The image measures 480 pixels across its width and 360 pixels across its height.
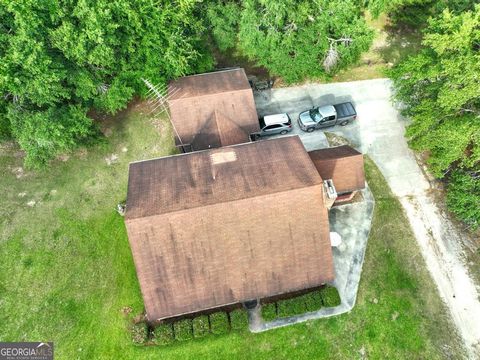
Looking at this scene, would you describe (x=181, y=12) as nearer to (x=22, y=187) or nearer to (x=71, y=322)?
(x=22, y=187)

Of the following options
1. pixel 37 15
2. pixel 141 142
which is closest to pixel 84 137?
pixel 141 142

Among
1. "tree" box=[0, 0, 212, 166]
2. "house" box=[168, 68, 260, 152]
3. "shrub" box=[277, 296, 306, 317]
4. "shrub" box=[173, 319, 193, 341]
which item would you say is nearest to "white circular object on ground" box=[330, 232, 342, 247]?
"shrub" box=[277, 296, 306, 317]

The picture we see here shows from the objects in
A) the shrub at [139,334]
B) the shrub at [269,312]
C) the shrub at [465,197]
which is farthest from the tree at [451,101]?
the shrub at [139,334]

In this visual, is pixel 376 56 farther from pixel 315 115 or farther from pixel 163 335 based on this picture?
pixel 163 335

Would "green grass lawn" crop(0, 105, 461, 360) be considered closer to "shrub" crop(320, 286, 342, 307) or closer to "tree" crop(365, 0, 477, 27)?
"shrub" crop(320, 286, 342, 307)

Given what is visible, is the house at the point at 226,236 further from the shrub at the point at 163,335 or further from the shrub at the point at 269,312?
the shrub at the point at 269,312

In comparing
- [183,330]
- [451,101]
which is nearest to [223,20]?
[451,101]
